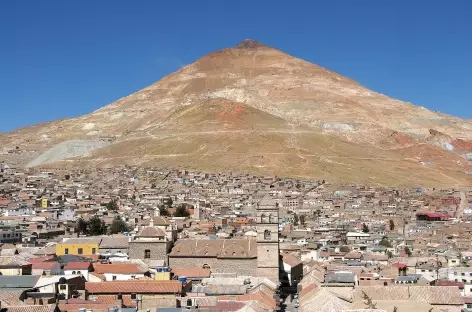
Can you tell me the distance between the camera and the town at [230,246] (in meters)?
34.5

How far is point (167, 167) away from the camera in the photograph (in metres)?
150

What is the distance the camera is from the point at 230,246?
48.4 meters

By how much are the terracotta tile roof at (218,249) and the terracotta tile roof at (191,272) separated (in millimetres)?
1795

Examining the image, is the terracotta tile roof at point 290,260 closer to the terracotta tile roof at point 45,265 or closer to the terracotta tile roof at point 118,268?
the terracotta tile roof at point 118,268

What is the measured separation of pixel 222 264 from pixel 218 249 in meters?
1.19

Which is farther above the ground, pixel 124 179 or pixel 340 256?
pixel 124 179

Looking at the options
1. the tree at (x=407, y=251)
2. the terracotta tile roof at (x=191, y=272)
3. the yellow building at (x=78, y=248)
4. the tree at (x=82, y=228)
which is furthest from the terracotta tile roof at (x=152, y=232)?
the tree at (x=407, y=251)

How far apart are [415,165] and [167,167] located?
5719cm

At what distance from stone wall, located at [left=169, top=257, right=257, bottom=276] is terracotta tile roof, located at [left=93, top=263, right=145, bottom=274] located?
5.75 m

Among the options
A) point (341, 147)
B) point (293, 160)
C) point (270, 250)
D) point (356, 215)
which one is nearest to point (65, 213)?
point (356, 215)

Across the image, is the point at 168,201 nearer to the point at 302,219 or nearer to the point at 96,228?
the point at 302,219

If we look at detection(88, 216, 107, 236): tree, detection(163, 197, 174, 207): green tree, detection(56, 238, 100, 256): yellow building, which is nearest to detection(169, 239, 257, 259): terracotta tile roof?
detection(56, 238, 100, 256): yellow building

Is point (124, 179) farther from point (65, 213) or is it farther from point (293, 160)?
point (65, 213)

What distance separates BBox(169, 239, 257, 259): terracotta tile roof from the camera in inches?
1884
